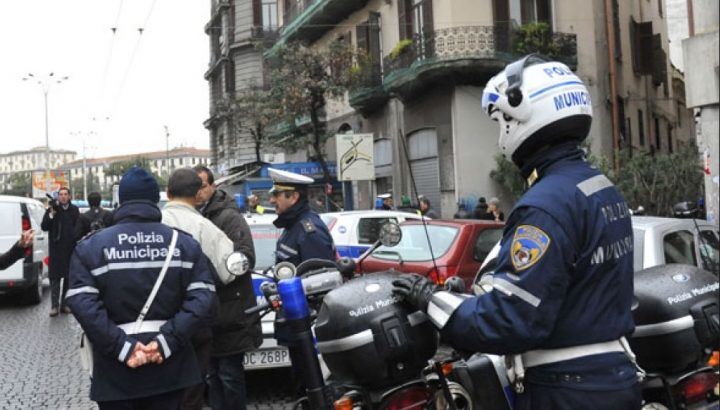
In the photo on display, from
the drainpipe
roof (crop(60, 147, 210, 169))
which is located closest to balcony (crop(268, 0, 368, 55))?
the drainpipe

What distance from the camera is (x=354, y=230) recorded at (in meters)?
10.6

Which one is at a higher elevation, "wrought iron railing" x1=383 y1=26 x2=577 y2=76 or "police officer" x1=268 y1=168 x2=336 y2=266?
"wrought iron railing" x1=383 y1=26 x2=577 y2=76

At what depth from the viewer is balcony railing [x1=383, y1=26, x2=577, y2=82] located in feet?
68.5

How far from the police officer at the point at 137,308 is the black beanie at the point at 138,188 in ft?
0.24

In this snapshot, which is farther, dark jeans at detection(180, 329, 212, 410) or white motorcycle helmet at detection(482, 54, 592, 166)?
dark jeans at detection(180, 329, 212, 410)

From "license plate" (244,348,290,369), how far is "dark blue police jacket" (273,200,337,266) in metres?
1.41

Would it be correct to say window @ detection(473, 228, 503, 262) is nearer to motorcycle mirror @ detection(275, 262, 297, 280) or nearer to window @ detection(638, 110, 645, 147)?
motorcycle mirror @ detection(275, 262, 297, 280)

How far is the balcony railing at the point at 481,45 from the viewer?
2089 centimetres

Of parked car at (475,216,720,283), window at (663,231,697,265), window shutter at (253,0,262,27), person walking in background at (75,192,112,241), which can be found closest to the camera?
parked car at (475,216,720,283)

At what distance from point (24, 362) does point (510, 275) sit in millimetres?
7514

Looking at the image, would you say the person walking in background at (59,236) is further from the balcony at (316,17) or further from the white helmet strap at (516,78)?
the balcony at (316,17)

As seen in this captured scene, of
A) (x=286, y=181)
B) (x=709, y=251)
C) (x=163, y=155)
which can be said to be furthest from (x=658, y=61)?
(x=163, y=155)

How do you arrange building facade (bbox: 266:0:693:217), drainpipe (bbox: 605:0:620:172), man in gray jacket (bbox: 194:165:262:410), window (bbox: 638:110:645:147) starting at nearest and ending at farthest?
1. man in gray jacket (bbox: 194:165:262:410)
2. building facade (bbox: 266:0:693:217)
3. drainpipe (bbox: 605:0:620:172)
4. window (bbox: 638:110:645:147)

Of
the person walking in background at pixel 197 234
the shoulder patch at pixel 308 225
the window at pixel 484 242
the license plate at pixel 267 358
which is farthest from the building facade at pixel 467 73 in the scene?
the person walking in background at pixel 197 234
